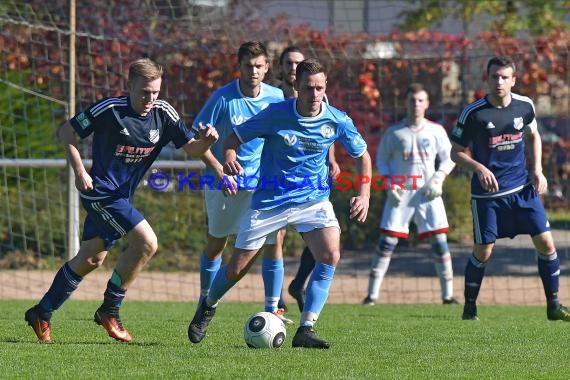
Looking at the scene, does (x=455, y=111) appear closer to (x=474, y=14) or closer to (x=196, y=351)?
(x=474, y=14)

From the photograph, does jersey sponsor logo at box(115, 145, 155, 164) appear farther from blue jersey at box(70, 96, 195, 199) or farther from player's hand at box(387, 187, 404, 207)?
player's hand at box(387, 187, 404, 207)

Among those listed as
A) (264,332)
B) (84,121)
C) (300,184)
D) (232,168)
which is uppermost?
(84,121)

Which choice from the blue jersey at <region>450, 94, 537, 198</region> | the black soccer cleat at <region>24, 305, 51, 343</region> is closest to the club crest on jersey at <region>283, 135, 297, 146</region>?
the black soccer cleat at <region>24, 305, 51, 343</region>

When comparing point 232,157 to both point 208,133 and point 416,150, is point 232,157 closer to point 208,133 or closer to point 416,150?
point 208,133

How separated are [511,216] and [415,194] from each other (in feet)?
8.21

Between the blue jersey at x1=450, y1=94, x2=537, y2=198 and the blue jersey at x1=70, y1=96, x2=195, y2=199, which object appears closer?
the blue jersey at x1=70, y1=96, x2=195, y2=199

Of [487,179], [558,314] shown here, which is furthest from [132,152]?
[558,314]

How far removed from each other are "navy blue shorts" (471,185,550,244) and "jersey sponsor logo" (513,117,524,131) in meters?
0.48

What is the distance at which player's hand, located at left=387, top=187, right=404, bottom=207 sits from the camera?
12.0m

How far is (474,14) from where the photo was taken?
20.9 m

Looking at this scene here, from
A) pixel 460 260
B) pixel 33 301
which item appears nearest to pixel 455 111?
pixel 460 260

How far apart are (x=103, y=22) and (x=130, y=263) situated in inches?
414

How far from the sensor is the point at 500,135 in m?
9.62

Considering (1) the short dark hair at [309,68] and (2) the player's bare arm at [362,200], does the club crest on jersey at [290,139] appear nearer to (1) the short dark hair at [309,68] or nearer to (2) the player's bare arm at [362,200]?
(1) the short dark hair at [309,68]
